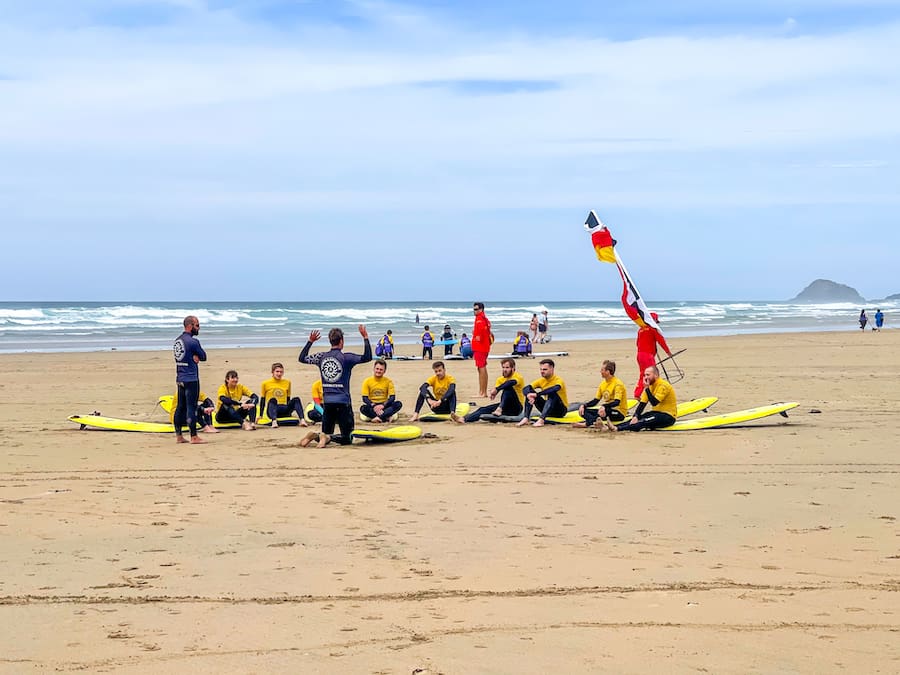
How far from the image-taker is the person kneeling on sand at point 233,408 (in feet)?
42.6

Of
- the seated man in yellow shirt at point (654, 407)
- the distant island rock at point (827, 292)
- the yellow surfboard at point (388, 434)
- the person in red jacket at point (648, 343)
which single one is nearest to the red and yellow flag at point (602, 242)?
Result: the person in red jacket at point (648, 343)

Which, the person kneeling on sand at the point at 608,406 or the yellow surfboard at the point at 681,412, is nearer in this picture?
the person kneeling on sand at the point at 608,406

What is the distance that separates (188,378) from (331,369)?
1842 millimetres

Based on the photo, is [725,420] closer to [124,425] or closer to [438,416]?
[438,416]

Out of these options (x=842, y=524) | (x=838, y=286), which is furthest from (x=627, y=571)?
(x=838, y=286)

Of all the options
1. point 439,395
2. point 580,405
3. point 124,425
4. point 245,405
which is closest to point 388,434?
point 439,395

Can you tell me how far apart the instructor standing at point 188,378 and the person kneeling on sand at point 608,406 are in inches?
193

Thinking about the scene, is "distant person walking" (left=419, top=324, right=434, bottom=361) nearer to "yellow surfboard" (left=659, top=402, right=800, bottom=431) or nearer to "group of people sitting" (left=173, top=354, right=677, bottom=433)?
"group of people sitting" (left=173, top=354, right=677, bottom=433)

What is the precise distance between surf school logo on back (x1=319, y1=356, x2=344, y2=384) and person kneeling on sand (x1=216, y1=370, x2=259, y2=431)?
7.00 feet

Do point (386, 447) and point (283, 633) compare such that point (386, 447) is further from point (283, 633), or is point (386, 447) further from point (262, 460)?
point (283, 633)

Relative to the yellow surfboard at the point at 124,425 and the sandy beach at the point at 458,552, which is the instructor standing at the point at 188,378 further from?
the yellow surfboard at the point at 124,425

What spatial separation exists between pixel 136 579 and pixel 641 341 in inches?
373

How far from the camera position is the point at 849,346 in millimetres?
30734

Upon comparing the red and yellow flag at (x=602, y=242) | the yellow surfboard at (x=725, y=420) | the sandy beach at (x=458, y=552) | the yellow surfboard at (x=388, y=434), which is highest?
the red and yellow flag at (x=602, y=242)
